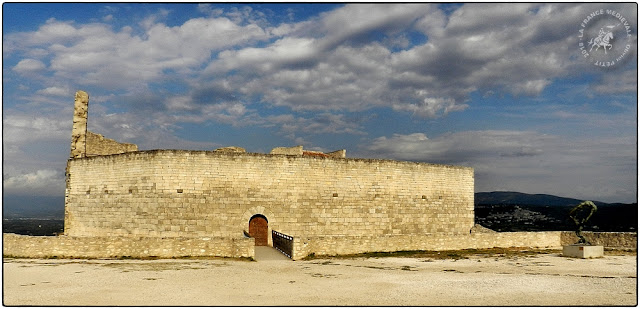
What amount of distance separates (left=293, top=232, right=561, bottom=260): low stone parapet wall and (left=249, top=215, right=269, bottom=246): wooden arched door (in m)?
4.25

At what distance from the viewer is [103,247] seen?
15375mm

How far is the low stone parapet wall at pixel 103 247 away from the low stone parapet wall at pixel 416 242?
323 cm

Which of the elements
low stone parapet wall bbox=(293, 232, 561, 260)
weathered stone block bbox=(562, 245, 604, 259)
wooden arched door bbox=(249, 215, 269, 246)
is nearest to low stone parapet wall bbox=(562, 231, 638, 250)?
low stone parapet wall bbox=(293, 232, 561, 260)

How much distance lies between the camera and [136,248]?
15375 mm

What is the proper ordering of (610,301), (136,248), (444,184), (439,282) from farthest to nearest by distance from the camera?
1. (444,184)
2. (136,248)
3. (439,282)
4. (610,301)

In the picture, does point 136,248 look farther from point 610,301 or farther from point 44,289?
point 610,301

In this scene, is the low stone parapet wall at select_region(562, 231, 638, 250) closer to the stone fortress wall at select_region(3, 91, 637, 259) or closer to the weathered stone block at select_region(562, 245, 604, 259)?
the stone fortress wall at select_region(3, 91, 637, 259)

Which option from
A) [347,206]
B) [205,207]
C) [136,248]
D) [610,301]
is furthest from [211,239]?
[610,301]

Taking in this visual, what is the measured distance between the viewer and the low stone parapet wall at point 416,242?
16786 mm

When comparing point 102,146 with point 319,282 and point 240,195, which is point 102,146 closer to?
point 240,195

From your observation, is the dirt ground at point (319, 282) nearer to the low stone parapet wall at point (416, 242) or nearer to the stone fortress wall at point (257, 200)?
the low stone parapet wall at point (416, 242)

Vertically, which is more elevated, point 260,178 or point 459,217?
point 260,178

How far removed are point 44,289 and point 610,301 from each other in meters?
10.4

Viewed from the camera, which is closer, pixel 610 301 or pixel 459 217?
pixel 610 301
